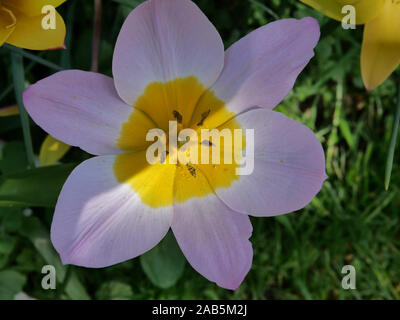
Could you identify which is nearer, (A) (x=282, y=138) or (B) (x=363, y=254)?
(A) (x=282, y=138)

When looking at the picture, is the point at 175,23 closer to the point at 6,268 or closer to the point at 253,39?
the point at 253,39

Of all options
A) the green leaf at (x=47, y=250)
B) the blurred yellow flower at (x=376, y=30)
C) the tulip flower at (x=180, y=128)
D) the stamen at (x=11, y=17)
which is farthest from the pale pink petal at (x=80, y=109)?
the green leaf at (x=47, y=250)

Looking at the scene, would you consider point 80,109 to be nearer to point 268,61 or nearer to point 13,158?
point 268,61

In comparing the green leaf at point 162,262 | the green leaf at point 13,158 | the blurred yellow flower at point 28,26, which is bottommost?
the green leaf at point 162,262

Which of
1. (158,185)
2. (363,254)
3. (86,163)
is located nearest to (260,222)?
(363,254)

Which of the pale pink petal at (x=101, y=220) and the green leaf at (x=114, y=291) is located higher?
the pale pink petal at (x=101, y=220)

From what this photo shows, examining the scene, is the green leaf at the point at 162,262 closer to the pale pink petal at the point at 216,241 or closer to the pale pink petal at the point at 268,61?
the pale pink petal at the point at 216,241

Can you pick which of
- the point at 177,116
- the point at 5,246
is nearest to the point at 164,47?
the point at 177,116

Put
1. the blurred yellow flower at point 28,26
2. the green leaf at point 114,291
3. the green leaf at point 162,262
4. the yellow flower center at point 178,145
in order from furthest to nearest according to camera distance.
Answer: the green leaf at point 114,291 < the green leaf at point 162,262 < the yellow flower center at point 178,145 < the blurred yellow flower at point 28,26
